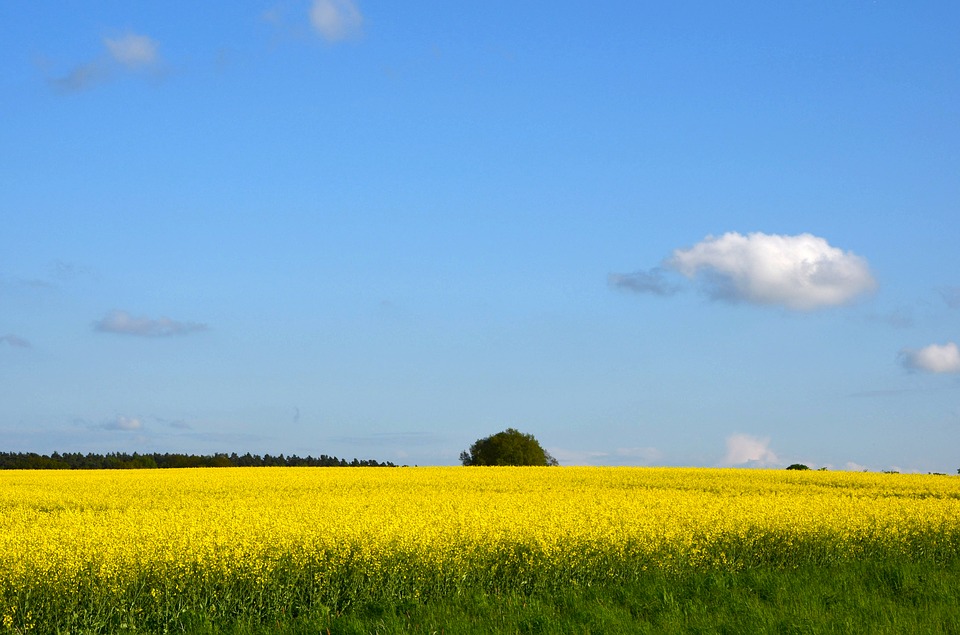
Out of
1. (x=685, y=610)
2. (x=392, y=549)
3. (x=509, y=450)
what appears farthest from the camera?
(x=509, y=450)

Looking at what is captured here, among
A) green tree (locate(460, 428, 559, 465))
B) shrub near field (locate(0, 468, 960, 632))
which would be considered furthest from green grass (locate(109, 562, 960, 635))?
green tree (locate(460, 428, 559, 465))

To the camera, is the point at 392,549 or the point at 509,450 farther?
the point at 509,450

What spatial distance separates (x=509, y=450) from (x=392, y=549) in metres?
60.2

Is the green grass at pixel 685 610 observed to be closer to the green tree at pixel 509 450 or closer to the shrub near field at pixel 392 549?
the shrub near field at pixel 392 549

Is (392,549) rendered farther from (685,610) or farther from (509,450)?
(509,450)

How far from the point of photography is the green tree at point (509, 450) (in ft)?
247

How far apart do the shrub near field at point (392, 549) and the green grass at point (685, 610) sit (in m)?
0.58

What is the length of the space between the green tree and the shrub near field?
161ft

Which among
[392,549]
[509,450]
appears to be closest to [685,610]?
[392,549]

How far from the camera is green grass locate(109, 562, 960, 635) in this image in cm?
1325

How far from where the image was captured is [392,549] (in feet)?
51.9

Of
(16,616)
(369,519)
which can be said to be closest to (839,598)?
(369,519)

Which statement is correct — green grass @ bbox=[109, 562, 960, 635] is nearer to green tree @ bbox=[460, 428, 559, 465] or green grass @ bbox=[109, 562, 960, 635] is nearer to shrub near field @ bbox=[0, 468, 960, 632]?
shrub near field @ bbox=[0, 468, 960, 632]

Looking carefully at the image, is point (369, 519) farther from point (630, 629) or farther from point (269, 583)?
point (630, 629)
